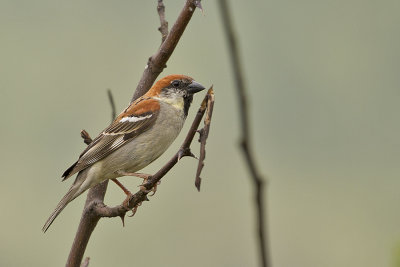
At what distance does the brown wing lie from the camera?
600 centimetres

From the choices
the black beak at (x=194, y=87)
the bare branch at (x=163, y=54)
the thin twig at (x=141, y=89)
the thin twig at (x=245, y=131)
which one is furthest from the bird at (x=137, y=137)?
the thin twig at (x=245, y=131)

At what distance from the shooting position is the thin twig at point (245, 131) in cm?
131

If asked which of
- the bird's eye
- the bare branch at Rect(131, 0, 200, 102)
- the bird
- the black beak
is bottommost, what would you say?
the bird

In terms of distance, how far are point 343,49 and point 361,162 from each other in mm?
13527

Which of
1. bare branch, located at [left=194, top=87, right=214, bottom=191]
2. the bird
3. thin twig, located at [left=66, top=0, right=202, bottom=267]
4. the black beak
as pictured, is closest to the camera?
bare branch, located at [left=194, top=87, right=214, bottom=191]

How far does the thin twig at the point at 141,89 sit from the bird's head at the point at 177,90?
1566 mm

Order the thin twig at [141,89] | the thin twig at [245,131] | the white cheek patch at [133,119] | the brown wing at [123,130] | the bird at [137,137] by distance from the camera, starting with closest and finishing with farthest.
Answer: the thin twig at [245,131]
the thin twig at [141,89]
the bird at [137,137]
the brown wing at [123,130]
the white cheek patch at [133,119]

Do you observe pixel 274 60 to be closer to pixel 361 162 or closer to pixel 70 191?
pixel 361 162

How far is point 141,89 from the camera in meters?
4.83

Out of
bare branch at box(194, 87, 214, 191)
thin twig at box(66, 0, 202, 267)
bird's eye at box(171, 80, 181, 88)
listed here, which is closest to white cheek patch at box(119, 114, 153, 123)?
bird's eye at box(171, 80, 181, 88)

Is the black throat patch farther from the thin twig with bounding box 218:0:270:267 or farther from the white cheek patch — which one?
the thin twig with bounding box 218:0:270:267

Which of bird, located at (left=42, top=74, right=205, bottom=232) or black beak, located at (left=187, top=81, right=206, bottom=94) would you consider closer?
bird, located at (left=42, top=74, right=205, bottom=232)

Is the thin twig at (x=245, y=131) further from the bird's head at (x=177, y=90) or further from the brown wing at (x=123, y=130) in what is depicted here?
the bird's head at (x=177, y=90)

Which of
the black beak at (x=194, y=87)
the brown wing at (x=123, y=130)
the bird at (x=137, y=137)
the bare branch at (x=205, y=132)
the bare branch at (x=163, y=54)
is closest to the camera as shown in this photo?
the bare branch at (x=205, y=132)
